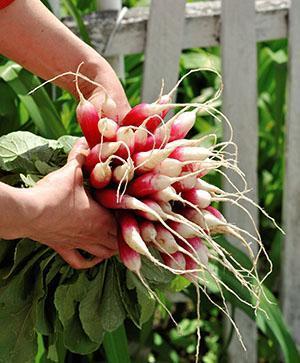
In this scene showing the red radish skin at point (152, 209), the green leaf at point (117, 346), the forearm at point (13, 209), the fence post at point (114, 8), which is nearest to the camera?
the forearm at point (13, 209)

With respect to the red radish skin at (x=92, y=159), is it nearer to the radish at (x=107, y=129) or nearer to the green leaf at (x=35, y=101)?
the radish at (x=107, y=129)

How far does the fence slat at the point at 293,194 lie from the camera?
6.78 feet

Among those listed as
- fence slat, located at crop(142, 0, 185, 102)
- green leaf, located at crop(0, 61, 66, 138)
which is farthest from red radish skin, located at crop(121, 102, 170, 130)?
fence slat, located at crop(142, 0, 185, 102)

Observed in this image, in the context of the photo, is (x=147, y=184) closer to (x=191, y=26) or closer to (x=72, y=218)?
(x=72, y=218)

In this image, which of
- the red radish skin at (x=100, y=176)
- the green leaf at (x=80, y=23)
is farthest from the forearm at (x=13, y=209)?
the green leaf at (x=80, y=23)

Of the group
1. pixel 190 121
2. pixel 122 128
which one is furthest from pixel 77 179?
pixel 190 121

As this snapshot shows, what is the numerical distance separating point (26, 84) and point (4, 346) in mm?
692

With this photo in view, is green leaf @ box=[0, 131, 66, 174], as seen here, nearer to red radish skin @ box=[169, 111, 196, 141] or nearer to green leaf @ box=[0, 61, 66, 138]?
red radish skin @ box=[169, 111, 196, 141]

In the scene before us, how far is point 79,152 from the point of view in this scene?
1330mm

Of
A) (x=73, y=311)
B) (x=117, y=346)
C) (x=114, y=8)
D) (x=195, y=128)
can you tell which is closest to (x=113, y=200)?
(x=73, y=311)

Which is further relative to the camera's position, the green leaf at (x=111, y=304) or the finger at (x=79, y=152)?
the green leaf at (x=111, y=304)

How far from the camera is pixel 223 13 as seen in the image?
79.2 inches

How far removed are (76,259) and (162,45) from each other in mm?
801

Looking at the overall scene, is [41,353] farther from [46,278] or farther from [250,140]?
[250,140]
